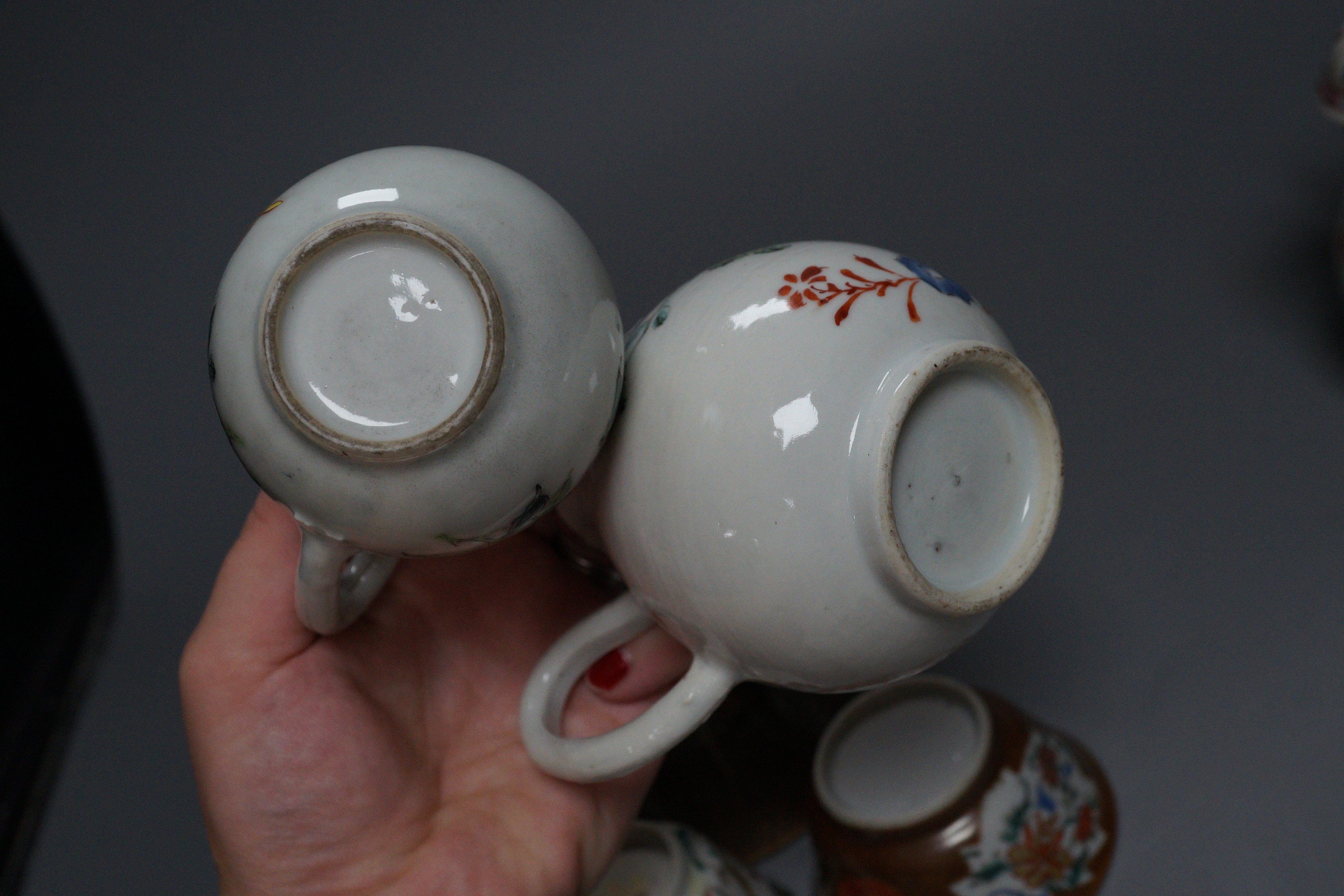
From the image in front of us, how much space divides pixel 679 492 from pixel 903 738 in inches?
19.1

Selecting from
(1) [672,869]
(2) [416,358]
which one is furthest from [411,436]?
(1) [672,869]

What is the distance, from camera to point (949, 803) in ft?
3.50

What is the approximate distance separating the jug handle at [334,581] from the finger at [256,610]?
15 mm

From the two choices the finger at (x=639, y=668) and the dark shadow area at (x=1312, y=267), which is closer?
the finger at (x=639, y=668)

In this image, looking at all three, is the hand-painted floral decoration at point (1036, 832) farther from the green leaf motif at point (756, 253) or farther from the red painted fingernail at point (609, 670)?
the green leaf motif at point (756, 253)

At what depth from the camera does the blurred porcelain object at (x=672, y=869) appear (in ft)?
3.51

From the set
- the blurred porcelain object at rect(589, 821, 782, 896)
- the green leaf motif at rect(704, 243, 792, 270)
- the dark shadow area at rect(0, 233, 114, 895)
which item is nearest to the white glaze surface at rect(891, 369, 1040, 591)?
the green leaf motif at rect(704, 243, 792, 270)

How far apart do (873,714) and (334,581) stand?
1.89 feet

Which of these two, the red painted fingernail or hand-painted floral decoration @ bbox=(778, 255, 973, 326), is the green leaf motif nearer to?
hand-painted floral decoration @ bbox=(778, 255, 973, 326)

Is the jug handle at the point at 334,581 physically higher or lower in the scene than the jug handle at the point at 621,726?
higher

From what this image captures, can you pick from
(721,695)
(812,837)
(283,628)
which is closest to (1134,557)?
(812,837)

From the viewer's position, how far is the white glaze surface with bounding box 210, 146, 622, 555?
2.29 ft

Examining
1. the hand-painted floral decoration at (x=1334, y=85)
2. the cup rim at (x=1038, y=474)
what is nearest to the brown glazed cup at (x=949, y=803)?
the cup rim at (x=1038, y=474)

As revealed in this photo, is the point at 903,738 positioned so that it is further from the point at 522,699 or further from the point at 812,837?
the point at 522,699
